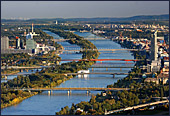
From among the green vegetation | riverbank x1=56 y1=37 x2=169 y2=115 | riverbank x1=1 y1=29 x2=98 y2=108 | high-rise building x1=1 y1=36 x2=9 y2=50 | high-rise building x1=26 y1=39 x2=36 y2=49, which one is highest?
riverbank x1=56 y1=37 x2=169 y2=115

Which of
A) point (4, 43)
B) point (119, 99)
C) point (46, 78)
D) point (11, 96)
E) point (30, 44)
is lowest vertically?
point (30, 44)

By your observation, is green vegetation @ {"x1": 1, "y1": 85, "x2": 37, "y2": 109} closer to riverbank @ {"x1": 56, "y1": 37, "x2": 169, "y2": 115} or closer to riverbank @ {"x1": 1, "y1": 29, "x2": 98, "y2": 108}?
riverbank @ {"x1": 1, "y1": 29, "x2": 98, "y2": 108}

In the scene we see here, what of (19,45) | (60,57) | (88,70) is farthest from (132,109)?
(19,45)

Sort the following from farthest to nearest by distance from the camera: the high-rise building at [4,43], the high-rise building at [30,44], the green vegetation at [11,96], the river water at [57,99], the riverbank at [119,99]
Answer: the high-rise building at [30,44], the high-rise building at [4,43], the green vegetation at [11,96], the river water at [57,99], the riverbank at [119,99]

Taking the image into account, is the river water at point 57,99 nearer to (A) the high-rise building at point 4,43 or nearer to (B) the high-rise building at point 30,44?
(A) the high-rise building at point 4,43

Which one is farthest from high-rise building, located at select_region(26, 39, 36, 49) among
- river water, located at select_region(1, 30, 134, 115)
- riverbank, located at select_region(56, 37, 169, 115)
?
riverbank, located at select_region(56, 37, 169, 115)

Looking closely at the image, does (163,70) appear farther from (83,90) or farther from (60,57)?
(60,57)

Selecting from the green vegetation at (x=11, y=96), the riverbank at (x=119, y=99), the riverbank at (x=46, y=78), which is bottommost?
the riverbank at (x=46, y=78)

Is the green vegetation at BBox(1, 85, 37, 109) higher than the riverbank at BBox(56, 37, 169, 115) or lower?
lower

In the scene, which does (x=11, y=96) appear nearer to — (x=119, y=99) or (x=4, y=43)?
(x=119, y=99)

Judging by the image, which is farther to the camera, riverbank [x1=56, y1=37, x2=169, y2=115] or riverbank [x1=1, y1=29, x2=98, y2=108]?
riverbank [x1=1, y1=29, x2=98, y2=108]

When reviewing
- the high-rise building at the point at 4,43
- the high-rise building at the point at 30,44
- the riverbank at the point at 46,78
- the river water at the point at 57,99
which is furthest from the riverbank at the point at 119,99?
the high-rise building at the point at 30,44

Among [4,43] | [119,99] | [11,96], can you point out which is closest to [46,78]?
[11,96]
